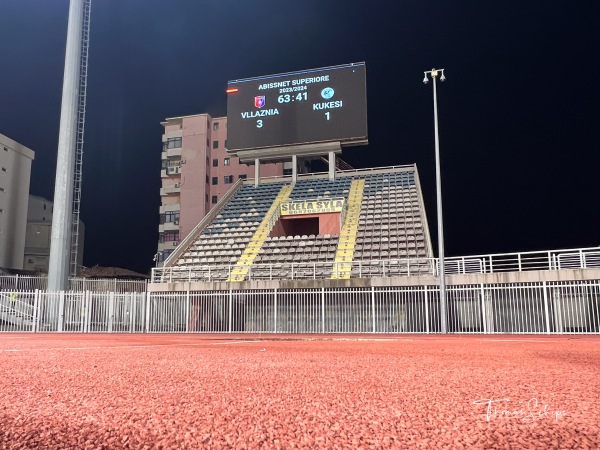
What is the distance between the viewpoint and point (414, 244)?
84.7ft

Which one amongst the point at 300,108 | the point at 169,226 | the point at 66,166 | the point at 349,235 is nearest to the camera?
the point at 66,166

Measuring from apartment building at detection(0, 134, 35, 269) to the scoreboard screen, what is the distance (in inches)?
1056

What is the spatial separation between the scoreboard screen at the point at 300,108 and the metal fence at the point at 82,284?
12492 millimetres

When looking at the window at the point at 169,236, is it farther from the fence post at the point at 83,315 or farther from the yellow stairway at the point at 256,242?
the fence post at the point at 83,315

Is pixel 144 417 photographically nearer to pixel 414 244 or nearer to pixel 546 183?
pixel 414 244

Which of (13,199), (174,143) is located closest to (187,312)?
(13,199)

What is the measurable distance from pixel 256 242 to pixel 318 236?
3.87 m

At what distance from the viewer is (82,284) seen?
3084cm

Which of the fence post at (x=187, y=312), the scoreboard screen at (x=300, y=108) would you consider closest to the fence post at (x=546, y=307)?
the fence post at (x=187, y=312)

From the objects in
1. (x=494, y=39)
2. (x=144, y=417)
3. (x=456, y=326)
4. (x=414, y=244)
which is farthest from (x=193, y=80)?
(x=144, y=417)

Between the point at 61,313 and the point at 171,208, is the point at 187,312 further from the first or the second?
the point at 171,208

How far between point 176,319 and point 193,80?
186 feet

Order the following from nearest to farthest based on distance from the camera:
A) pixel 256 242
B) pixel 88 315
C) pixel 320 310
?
1. pixel 320 310
2. pixel 88 315
3. pixel 256 242

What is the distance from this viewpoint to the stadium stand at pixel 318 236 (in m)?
24.1
